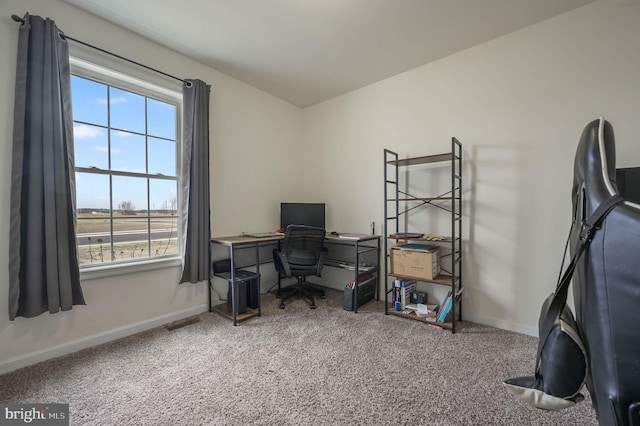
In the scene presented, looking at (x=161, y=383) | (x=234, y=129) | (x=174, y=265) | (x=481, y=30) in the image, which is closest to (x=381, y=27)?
(x=481, y=30)

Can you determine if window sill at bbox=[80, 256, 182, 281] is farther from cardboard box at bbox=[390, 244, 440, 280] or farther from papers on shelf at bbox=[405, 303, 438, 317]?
papers on shelf at bbox=[405, 303, 438, 317]

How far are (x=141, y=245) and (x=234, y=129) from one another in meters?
1.64

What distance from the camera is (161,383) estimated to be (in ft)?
5.75

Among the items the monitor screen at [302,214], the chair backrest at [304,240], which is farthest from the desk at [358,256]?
the monitor screen at [302,214]

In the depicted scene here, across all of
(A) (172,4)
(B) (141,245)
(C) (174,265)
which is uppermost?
(A) (172,4)

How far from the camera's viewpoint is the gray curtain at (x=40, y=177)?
1816mm

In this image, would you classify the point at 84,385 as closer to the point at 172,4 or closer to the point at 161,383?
the point at 161,383

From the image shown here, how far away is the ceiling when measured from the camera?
2.08m

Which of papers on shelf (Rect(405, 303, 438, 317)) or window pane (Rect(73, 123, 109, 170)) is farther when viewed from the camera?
papers on shelf (Rect(405, 303, 438, 317))

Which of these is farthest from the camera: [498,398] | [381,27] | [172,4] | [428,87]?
[428,87]

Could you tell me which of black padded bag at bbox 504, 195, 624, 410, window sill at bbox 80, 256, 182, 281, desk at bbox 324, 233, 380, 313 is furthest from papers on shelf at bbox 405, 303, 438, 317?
window sill at bbox 80, 256, 182, 281

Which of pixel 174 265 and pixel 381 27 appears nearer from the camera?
pixel 381 27

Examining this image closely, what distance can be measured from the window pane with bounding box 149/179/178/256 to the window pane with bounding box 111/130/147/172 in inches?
7.6

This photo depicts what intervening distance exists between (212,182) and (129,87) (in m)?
1.13
